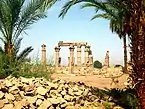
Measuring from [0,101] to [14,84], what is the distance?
117cm

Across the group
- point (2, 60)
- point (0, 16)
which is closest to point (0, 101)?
point (2, 60)

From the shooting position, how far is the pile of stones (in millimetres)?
9523

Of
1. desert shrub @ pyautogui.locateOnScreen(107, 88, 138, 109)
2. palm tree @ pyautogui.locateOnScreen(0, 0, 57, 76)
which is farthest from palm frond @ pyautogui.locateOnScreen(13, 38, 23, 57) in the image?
desert shrub @ pyautogui.locateOnScreen(107, 88, 138, 109)

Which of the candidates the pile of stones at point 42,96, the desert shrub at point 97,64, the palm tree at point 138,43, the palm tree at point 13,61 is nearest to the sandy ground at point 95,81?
the palm tree at point 13,61

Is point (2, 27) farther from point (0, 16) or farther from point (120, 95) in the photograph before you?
point (120, 95)

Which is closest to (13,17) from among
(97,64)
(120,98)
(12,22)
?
(12,22)

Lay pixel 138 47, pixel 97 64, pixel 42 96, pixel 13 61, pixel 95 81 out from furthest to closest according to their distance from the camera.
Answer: pixel 97 64
pixel 95 81
pixel 13 61
pixel 42 96
pixel 138 47

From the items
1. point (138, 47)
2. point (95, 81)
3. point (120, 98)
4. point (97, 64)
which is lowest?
point (120, 98)

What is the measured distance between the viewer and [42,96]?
392 inches

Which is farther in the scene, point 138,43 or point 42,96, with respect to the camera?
point 42,96

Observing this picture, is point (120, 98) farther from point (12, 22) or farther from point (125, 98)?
point (12, 22)

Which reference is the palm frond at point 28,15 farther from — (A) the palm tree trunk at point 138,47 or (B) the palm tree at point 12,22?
(A) the palm tree trunk at point 138,47

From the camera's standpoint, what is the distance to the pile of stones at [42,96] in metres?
9.52

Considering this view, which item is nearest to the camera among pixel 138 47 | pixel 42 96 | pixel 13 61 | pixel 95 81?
pixel 138 47
